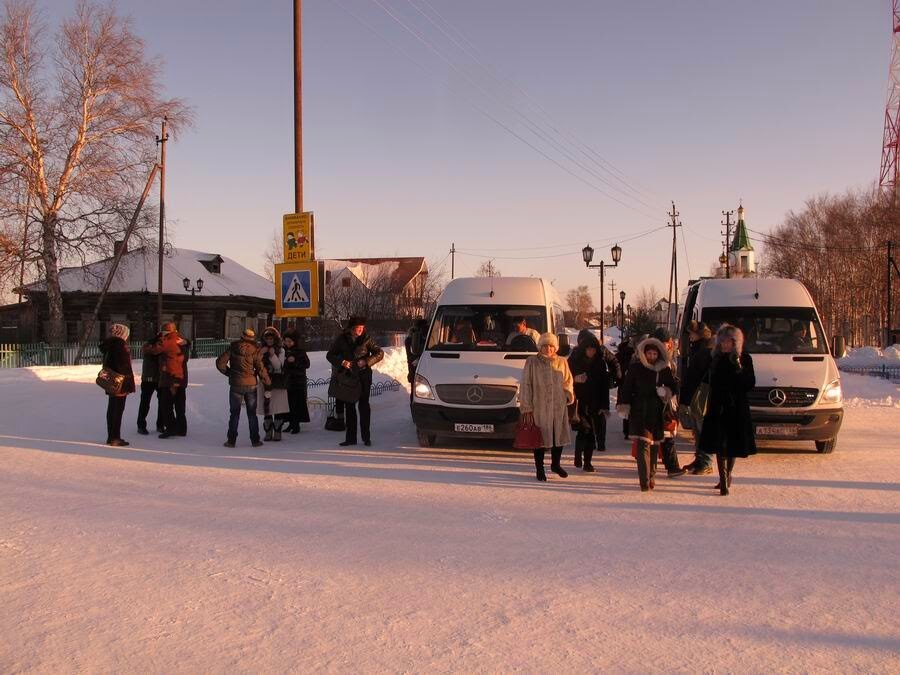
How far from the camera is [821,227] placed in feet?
206

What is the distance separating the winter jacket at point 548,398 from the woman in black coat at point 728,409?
1.46 metres

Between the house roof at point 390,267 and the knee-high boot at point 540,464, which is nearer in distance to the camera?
the knee-high boot at point 540,464

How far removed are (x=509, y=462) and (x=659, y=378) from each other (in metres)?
2.68

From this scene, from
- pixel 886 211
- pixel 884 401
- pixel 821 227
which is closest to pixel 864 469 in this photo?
pixel 884 401

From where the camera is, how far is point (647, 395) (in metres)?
8.05

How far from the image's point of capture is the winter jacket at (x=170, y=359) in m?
11.5

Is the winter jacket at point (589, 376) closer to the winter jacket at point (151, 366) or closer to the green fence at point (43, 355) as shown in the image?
the winter jacket at point (151, 366)

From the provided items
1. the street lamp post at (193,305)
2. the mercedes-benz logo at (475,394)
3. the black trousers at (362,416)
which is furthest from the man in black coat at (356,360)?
the street lamp post at (193,305)

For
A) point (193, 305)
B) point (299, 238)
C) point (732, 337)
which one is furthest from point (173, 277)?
point (732, 337)

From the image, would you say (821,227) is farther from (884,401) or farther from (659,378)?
(659,378)

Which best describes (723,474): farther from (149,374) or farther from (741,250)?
(741,250)

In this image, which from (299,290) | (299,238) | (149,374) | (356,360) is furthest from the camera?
(299,238)

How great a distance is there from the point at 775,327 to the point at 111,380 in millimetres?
9559

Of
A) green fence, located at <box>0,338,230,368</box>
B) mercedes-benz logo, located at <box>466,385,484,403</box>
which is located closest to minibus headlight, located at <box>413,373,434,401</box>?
mercedes-benz logo, located at <box>466,385,484,403</box>
